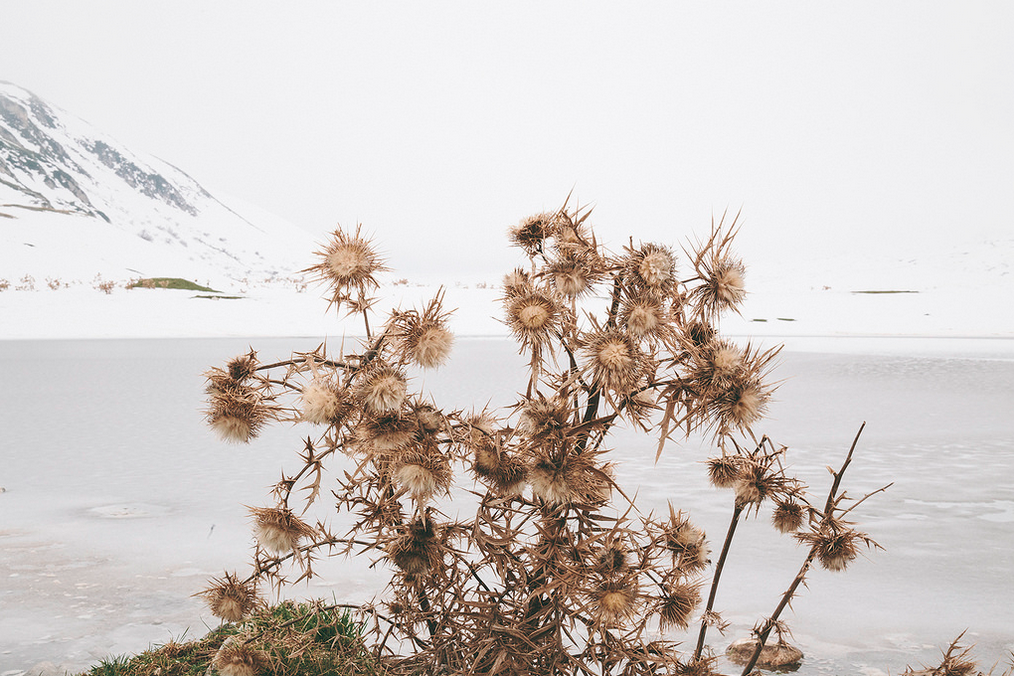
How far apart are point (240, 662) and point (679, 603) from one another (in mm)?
1287

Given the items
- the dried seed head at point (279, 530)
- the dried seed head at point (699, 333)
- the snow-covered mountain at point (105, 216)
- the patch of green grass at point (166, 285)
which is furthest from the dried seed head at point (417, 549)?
the patch of green grass at point (166, 285)

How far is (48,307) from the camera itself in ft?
68.1

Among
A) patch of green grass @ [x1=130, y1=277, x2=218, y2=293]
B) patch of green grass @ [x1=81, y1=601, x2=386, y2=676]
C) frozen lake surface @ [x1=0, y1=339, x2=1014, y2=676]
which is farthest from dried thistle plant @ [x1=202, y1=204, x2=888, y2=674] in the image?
patch of green grass @ [x1=130, y1=277, x2=218, y2=293]

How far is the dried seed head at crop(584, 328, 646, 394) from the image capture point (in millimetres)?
1667

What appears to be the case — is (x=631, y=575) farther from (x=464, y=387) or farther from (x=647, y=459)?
(x=464, y=387)

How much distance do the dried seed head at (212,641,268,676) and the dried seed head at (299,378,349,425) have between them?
0.98m

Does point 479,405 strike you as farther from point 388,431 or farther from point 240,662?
point 388,431

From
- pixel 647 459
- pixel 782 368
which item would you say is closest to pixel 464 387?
pixel 647 459

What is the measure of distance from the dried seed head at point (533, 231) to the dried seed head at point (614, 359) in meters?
0.40

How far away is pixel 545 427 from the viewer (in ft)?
5.77

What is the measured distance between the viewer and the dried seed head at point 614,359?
65.6 inches

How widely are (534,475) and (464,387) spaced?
8528 millimetres

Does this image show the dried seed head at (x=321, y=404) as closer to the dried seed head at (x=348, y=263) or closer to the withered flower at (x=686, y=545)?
the dried seed head at (x=348, y=263)

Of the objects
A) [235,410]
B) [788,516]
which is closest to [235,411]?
[235,410]
